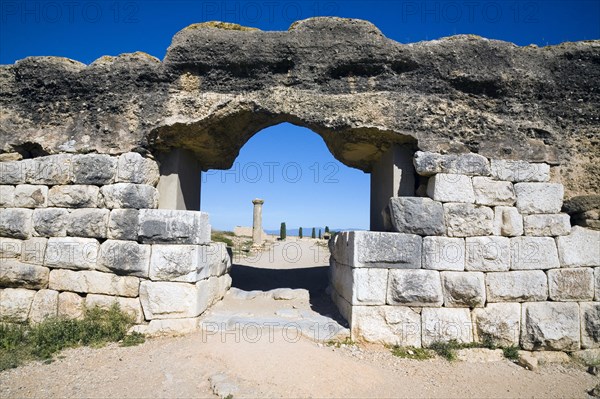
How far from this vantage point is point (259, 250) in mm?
17781

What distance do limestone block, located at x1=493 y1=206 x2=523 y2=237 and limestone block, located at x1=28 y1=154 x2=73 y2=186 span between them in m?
6.00

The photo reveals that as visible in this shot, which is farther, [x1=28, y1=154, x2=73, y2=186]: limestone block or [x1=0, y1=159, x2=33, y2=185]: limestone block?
[x1=0, y1=159, x2=33, y2=185]: limestone block

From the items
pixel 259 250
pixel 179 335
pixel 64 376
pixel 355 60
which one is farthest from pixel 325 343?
pixel 259 250

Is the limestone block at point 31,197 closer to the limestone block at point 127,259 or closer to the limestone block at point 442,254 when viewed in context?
the limestone block at point 127,259

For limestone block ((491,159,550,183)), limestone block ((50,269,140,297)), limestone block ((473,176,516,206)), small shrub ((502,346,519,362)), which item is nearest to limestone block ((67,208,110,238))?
limestone block ((50,269,140,297))

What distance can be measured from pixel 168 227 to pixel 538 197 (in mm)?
5087

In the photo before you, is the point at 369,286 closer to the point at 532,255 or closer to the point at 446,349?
the point at 446,349

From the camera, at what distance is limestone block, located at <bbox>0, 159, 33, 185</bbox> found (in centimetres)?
582

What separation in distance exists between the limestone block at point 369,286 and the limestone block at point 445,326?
61cm

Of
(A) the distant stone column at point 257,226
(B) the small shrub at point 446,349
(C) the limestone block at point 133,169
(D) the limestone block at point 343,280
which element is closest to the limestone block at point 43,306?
(C) the limestone block at point 133,169

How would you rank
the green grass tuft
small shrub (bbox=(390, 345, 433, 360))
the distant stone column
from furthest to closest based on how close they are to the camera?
the distant stone column
small shrub (bbox=(390, 345, 433, 360))
the green grass tuft

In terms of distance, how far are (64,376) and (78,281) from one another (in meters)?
1.60

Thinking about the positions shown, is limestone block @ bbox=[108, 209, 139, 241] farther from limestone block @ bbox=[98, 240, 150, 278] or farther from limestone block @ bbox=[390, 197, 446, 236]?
limestone block @ bbox=[390, 197, 446, 236]

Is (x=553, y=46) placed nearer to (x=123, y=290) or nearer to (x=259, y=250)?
(x=123, y=290)
